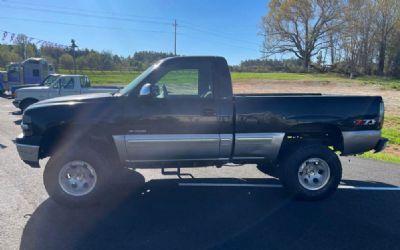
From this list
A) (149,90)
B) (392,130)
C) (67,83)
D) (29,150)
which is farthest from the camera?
(67,83)

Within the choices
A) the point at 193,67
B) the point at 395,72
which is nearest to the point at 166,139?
the point at 193,67

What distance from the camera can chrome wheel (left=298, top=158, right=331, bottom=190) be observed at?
16.9ft

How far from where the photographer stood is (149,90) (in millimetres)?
4453

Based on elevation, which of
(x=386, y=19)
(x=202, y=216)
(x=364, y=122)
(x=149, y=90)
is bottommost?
(x=202, y=216)

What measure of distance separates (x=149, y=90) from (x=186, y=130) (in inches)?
30.2

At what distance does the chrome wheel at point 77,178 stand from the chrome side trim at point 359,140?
3683 millimetres

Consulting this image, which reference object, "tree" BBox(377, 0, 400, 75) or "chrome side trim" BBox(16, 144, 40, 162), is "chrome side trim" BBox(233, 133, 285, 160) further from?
"tree" BBox(377, 0, 400, 75)

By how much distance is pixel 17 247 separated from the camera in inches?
142

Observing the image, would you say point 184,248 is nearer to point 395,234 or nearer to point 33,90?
point 395,234

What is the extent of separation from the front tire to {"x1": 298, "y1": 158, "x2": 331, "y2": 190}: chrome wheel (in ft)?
9.31

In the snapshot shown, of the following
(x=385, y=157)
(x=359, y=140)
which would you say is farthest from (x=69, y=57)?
(x=359, y=140)

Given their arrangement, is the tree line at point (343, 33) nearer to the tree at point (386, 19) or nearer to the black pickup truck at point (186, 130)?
the tree at point (386, 19)

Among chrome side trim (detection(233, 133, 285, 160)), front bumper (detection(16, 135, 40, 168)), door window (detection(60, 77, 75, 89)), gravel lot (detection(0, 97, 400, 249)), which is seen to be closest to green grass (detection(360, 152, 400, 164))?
gravel lot (detection(0, 97, 400, 249))

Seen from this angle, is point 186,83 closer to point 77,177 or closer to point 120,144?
point 120,144
